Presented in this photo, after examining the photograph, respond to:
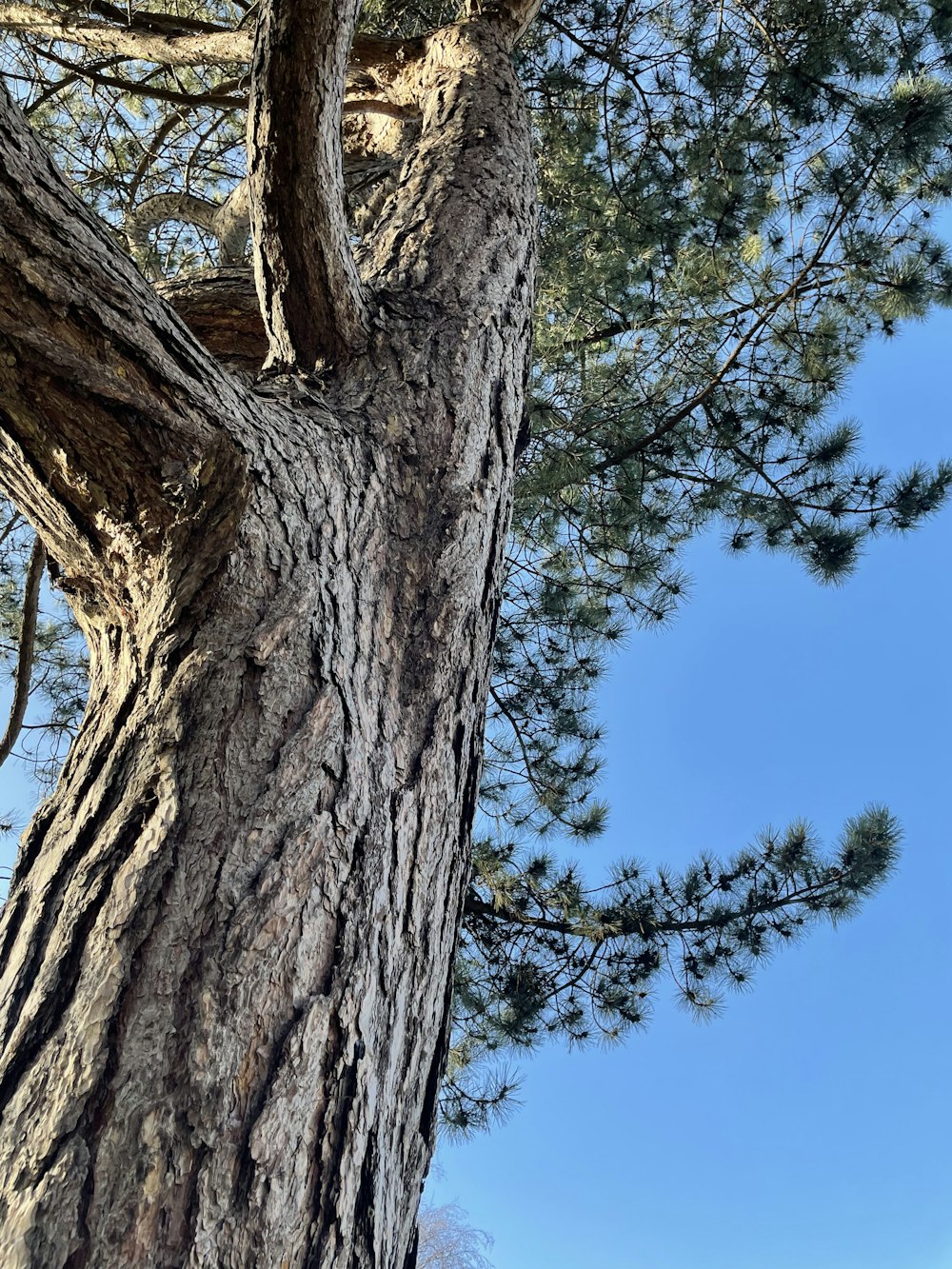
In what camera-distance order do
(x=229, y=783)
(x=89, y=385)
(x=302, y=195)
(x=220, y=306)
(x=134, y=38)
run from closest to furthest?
(x=229, y=783) → (x=89, y=385) → (x=302, y=195) → (x=220, y=306) → (x=134, y=38)

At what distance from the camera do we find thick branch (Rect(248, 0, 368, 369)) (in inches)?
55.3

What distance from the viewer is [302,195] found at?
1.41m

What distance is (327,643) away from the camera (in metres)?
1.01

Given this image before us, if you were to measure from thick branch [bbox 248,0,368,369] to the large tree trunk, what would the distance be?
9 centimetres

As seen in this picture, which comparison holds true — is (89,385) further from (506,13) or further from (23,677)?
(506,13)

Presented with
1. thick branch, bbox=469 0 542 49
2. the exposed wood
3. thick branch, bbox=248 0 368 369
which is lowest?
thick branch, bbox=248 0 368 369

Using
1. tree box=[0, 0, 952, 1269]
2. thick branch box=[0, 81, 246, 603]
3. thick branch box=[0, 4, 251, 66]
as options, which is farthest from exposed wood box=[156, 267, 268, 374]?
thick branch box=[0, 4, 251, 66]

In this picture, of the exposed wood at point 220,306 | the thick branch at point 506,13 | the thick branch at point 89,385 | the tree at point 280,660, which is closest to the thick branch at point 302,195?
the tree at point 280,660

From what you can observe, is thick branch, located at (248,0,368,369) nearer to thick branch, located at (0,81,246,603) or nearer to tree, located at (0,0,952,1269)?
tree, located at (0,0,952,1269)

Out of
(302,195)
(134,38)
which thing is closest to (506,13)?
(134,38)

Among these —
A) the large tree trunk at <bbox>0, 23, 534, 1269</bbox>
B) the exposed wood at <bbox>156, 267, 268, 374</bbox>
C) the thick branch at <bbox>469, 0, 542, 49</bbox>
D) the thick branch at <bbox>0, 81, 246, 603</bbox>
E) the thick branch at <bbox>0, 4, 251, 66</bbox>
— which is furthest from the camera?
the thick branch at <bbox>0, 4, 251, 66</bbox>

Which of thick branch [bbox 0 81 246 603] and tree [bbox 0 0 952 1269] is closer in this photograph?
tree [bbox 0 0 952 1269]

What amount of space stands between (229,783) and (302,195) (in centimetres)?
101

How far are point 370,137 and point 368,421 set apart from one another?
2269 mm
